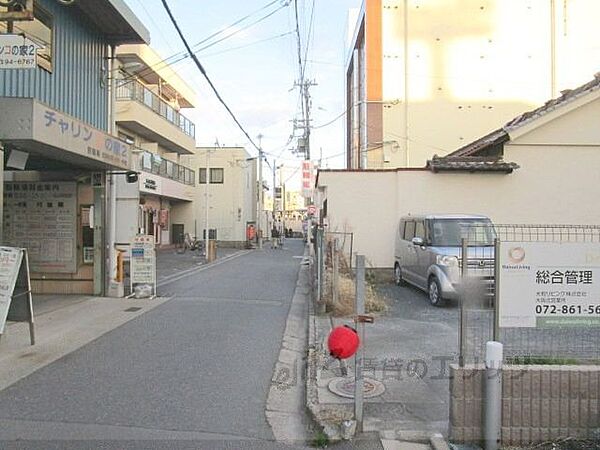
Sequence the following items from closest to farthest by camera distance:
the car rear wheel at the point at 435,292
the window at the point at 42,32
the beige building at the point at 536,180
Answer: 1. the window at the point at 42,32
2. the car rear wheel at the point at 435,292
3. the beige building at the point at 536,180

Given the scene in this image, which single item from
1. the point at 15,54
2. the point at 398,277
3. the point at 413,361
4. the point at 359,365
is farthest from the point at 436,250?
the point at 15,54

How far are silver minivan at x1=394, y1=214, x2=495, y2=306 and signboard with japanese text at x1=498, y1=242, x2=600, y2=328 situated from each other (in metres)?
5.01

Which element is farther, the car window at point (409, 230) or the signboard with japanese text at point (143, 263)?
the car window at point (409, 230)

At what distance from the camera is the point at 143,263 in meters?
12.6

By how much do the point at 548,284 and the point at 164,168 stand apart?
1085 inches

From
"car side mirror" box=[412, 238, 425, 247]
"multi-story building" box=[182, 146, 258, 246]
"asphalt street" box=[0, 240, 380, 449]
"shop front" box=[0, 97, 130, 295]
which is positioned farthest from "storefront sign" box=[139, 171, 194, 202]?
"asphalt street" box=[0, 240, 380, 449]

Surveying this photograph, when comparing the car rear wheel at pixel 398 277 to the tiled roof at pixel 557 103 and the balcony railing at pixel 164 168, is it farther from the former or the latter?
the balcony railing at pixel 164 168

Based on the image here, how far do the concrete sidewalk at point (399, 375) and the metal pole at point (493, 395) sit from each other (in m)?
0.36

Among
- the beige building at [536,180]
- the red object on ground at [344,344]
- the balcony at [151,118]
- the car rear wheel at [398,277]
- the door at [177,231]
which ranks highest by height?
the balcony at [151,118]

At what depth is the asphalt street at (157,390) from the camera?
4461mm

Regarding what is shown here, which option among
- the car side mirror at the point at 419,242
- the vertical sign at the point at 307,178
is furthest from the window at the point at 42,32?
the vertical sign at the point at 307,178

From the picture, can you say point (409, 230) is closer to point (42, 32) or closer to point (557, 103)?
point (557, 103)

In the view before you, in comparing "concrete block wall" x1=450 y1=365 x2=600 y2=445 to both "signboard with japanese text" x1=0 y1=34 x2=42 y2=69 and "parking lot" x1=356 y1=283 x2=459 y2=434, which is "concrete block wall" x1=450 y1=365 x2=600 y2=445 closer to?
"parking lot" x1=356 y1=283 x2=459 y2=434

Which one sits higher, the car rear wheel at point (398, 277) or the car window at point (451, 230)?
the car window at point (451, 230)
